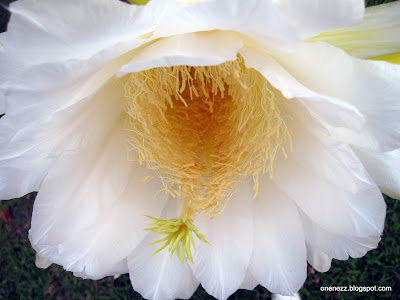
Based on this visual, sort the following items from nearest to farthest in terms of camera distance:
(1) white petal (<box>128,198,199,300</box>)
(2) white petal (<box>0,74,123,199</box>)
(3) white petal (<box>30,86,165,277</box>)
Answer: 1. (2) white petal (<box>0,74,123,199</box>)
2. (3) white petal (<box>30,86,165,277</box>)
3. (1) white petal (<box>128,198,199,300</box>)

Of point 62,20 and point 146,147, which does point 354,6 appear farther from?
point 146,147

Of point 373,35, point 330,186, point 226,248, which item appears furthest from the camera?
point 226,248

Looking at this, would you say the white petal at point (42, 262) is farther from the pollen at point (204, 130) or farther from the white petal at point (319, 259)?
the white petal at point (319, 259)

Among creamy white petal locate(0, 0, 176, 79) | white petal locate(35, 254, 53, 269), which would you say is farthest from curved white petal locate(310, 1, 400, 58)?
white petal locate(35, 254, 53, 269)

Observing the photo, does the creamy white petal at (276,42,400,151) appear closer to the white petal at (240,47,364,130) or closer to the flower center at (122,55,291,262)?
the white petal at (240,47,364,130)

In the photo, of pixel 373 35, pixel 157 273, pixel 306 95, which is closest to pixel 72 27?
pixel 306 95

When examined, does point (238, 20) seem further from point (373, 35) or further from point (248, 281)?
point (248, 281)
